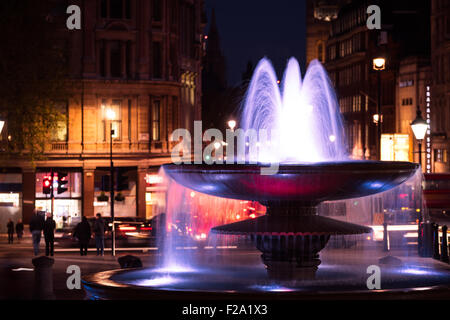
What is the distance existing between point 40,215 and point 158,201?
2263 centimetres

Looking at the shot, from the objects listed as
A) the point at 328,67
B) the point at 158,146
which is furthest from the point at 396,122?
the point at 158,146

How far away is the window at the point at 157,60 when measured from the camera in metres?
64.9

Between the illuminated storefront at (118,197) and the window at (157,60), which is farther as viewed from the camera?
the window at (157,60)

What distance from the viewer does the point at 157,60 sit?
65000 millimetres

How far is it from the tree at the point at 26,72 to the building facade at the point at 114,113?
1264 centimetres

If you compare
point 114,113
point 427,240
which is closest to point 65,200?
point 114,113

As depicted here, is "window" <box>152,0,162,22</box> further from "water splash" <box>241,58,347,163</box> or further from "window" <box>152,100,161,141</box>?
"water splash" <box>241,58,347,163</box>

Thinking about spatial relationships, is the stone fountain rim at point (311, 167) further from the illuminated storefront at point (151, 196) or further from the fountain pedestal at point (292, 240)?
the illuminated storefront at point (151, 196)

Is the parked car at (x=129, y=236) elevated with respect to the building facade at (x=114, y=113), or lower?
lower

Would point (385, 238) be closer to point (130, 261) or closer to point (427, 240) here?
point (427, 240)

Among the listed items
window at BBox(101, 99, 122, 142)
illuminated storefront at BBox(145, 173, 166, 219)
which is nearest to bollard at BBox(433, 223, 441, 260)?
illuminated storefront at BBox(145, 173, 166, 219)

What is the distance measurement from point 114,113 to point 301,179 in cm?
4421

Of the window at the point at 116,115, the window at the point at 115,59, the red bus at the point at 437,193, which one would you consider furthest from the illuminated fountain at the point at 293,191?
the window at the point at 115,59
